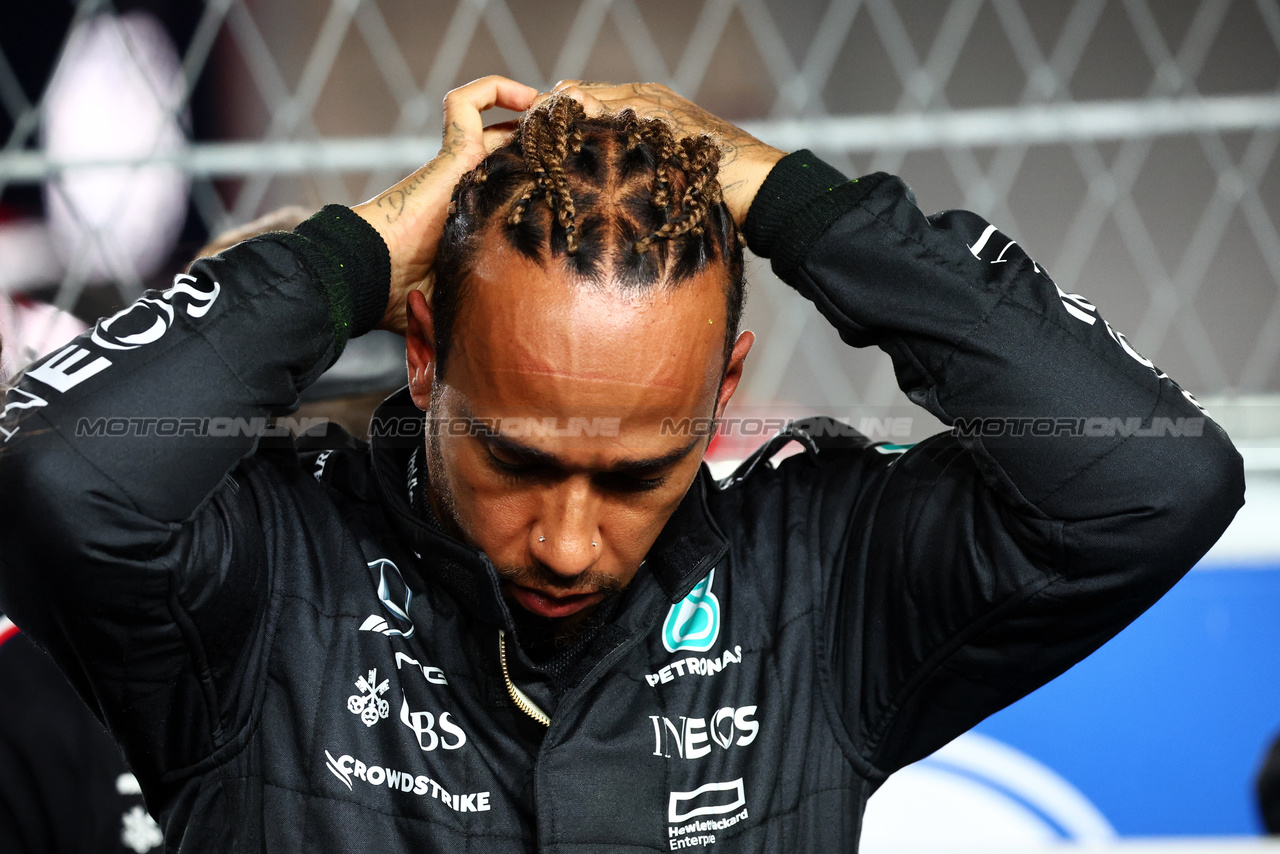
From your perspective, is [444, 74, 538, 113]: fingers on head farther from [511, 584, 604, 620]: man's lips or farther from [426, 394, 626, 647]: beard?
[511, 584, 604, 620]: man's lips

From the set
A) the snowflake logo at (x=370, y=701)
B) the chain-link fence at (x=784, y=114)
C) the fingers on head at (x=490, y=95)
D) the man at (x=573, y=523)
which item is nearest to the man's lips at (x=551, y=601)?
the man at (x=573, y=523)

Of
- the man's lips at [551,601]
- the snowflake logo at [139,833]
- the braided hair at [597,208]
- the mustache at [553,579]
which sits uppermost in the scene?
the braided hair at [597,208]

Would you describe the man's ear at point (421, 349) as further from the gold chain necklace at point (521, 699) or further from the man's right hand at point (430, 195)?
the gold chain necklace at point (521, 699)

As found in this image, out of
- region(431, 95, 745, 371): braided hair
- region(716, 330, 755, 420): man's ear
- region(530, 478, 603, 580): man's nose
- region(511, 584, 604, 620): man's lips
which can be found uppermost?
Result: region(431, 95, 745, 371): braided hair

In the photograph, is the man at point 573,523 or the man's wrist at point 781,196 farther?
the man's wrist at point 781,196

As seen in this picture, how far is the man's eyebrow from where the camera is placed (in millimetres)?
793

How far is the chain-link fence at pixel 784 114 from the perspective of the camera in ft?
6.44

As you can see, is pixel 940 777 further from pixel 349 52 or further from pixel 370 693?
pixel 349 52

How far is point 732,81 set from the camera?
211cm

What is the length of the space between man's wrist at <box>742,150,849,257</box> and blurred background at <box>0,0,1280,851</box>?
0.96m

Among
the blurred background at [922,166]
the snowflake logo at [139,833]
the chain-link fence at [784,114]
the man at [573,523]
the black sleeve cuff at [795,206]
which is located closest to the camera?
the man at [573,523]

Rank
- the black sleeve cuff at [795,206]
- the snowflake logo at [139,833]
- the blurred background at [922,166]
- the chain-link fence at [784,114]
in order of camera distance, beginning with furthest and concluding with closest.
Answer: the chain-link fence at [784,114] < the blurred background at [922,166] < the snowflake logo at [139,833] < the black sleeve cuff at [795,206]

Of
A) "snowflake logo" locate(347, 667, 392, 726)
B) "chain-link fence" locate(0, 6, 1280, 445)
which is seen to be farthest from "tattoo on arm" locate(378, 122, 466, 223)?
"chain-link fence" locate(0, 6, 1280, 445)

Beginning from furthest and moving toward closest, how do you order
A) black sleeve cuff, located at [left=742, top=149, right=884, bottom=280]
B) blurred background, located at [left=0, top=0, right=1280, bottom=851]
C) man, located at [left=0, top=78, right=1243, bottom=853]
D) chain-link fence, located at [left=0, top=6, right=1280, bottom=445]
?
chain-link fence, located at [left=0, top=6, right=1280, bottom=445]
blurred background, located at [left=0, top=0, right=1280, bottom=851]
black sleeve cuff, located at [left=742, top=149, right=884, bottom=280]
man, located at [left=0, top=78, right=1243, bottom=853]
